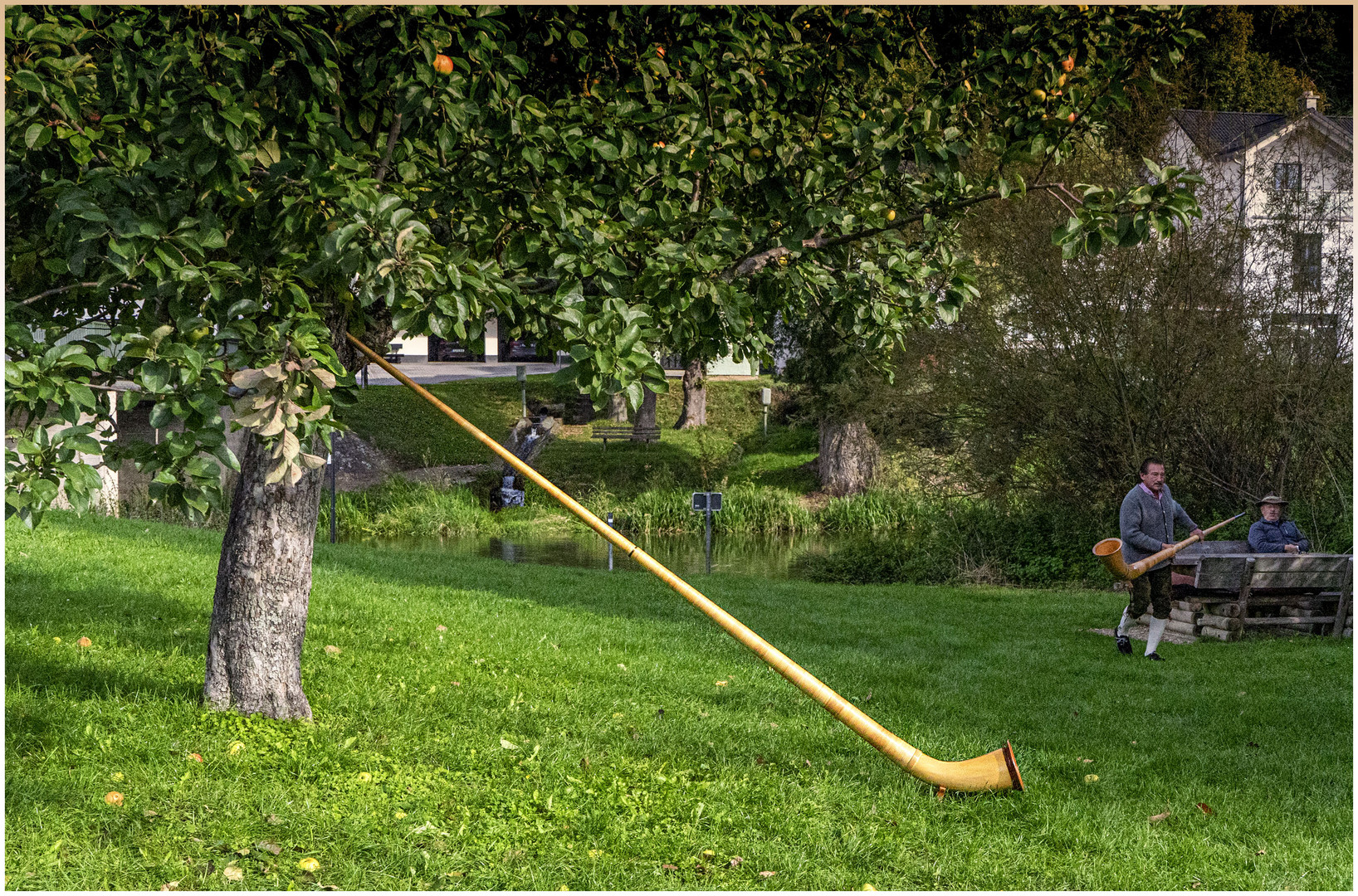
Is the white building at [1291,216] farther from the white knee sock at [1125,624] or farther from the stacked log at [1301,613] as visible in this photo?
the white knee sock at [1125,624]

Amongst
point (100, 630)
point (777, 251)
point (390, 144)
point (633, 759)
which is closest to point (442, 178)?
point (390, 144)

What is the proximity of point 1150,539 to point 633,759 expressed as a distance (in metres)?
4.37

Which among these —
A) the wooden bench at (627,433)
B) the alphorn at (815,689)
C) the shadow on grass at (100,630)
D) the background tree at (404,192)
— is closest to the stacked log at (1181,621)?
the alphorn at (815,689)

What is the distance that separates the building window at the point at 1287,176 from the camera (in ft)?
39.7

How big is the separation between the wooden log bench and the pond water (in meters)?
5.96

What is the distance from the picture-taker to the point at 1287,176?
40.0ft

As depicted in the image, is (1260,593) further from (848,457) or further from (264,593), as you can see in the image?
(848,457)

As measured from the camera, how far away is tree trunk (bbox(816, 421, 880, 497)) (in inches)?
843

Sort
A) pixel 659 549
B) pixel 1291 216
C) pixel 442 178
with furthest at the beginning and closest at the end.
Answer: pixel 659 549 → pixel 1291 216 → pixel 442 178

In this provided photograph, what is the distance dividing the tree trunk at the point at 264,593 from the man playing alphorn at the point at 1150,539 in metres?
5.34

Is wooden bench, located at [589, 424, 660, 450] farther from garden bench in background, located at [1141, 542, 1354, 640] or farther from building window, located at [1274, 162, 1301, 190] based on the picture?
garden bench in background, located at [1141, 542, 1354, 640]

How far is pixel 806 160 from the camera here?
441 cm

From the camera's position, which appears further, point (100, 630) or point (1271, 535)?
point (1271, 535)

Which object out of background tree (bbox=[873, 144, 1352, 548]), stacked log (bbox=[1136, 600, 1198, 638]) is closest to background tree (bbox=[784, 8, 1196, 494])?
stacked log (bbox=[1136, 600, 1198, 638])
